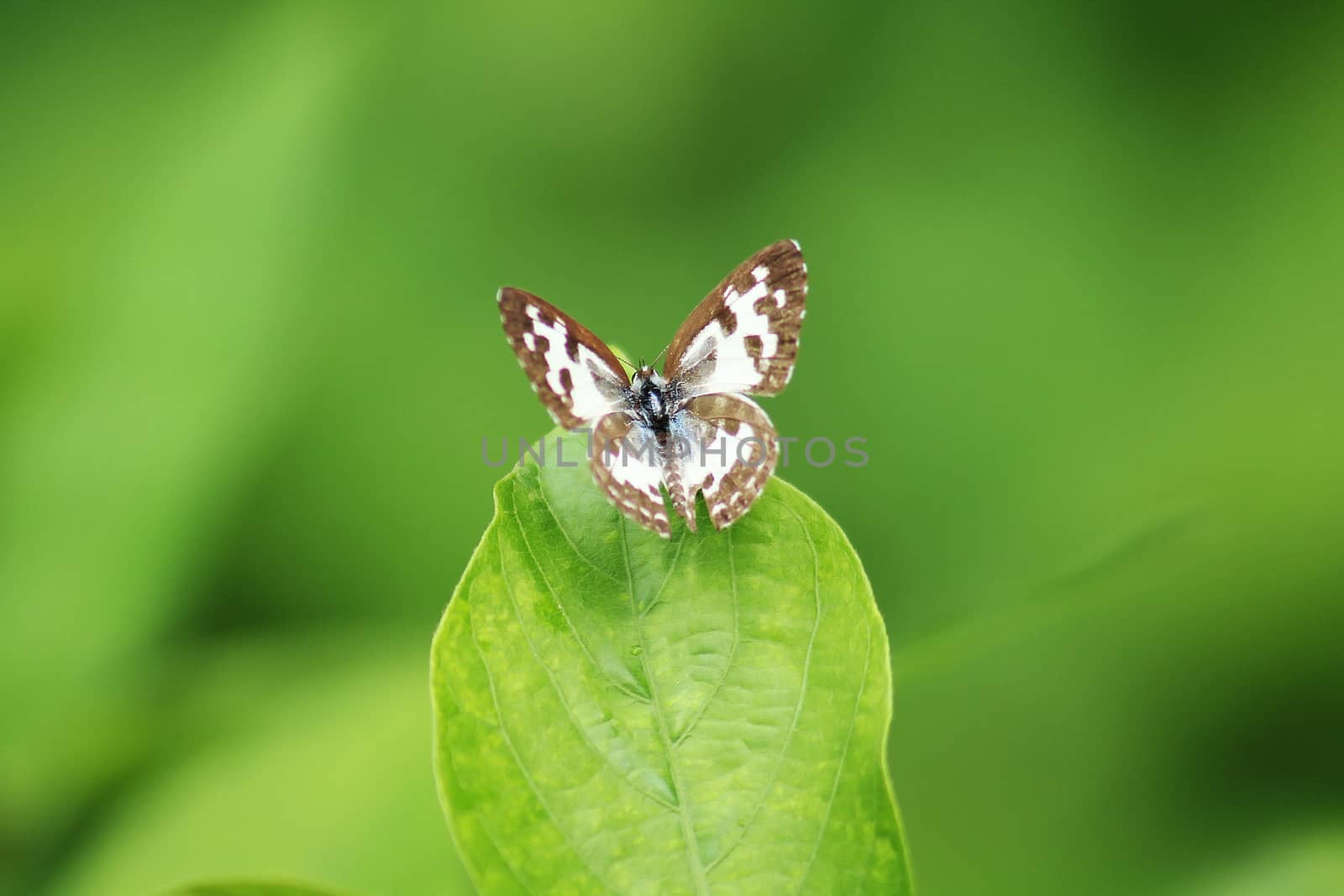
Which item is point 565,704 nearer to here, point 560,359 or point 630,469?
point 630,469

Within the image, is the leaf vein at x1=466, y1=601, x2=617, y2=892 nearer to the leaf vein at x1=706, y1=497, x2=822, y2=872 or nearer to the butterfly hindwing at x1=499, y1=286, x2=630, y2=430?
the leaf vein at x1=706, y1=497, x2=822, y2=872


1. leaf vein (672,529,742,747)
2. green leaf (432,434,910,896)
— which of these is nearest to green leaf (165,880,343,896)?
green leaf (432,434,910,896)

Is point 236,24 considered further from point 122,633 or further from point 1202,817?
point 1202,817

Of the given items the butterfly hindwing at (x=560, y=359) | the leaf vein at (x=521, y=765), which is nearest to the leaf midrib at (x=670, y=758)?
the leaf vein at (x=521, y=765)

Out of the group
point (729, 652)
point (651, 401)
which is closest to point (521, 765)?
point (729, 652)

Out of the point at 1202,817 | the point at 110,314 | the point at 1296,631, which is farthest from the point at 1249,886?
the point at 110,314

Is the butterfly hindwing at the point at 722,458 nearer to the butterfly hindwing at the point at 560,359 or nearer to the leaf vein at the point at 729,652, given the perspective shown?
the leaf vein at the point at 729,652
